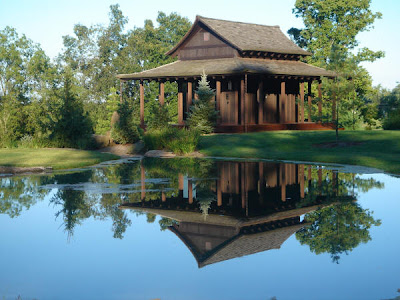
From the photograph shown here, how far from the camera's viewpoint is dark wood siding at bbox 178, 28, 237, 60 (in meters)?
41.8

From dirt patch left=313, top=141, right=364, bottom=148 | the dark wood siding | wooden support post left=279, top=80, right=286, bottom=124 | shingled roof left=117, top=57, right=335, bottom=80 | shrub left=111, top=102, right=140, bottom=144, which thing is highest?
the dark wood siding

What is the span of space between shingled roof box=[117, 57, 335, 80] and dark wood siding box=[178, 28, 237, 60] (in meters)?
0.55

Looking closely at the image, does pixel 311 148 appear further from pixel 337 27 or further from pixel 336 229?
pixel 337 27

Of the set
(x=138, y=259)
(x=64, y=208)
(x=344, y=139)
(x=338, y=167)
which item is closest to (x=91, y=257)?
(x=138, y=259)

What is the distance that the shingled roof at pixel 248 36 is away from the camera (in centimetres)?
4125

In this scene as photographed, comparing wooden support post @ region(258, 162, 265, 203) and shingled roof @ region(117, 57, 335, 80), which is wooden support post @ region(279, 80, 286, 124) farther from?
wooden support post @ region(258, 162, 265, 203)

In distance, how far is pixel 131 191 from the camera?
49.6 ft

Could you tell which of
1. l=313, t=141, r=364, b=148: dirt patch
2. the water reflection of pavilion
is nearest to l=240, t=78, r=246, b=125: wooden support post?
l=313, t=141, r=364, b=148: dirt patch

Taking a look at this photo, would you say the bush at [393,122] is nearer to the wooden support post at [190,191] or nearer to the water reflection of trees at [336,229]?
the wooden support post at [190,191]

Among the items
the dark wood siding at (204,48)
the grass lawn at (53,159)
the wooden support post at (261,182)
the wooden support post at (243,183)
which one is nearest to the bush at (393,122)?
the dark wood siding at (204,48)

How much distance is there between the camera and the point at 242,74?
37.1 metres

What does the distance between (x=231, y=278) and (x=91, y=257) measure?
2.36 m

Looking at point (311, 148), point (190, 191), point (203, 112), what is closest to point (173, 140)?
point (311, 148)

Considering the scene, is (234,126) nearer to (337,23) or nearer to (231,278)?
(337,23)
